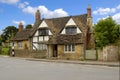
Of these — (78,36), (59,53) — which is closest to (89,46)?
(78,36)

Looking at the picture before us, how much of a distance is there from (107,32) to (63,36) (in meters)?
8.67

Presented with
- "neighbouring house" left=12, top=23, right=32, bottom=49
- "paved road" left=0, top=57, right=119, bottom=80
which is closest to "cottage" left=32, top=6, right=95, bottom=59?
"neighbouring house" left=12, top=23, right=32, bottom=49

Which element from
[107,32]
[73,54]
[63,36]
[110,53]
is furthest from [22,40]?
[110,53]

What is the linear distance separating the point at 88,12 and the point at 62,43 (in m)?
8.46

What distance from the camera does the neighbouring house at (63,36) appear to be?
1578 inches

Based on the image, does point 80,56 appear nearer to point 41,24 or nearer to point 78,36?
point 78,36

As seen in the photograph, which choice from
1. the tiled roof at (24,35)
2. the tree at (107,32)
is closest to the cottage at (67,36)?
the tree at (107,32)

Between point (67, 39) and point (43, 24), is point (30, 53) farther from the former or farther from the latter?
point (67, 39)

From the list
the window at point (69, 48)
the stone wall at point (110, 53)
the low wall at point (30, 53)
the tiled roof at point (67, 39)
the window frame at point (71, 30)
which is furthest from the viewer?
the low wall at point (30, 53)

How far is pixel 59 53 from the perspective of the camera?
1641 inches

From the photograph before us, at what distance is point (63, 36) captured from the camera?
141 feet

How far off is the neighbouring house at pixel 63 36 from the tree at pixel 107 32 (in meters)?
2.85

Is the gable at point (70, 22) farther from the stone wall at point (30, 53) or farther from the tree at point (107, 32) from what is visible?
the stone wall at point (30, 53)

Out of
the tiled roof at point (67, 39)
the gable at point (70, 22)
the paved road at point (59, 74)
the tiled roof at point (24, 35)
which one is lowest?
the paved road at point (59, 74)
